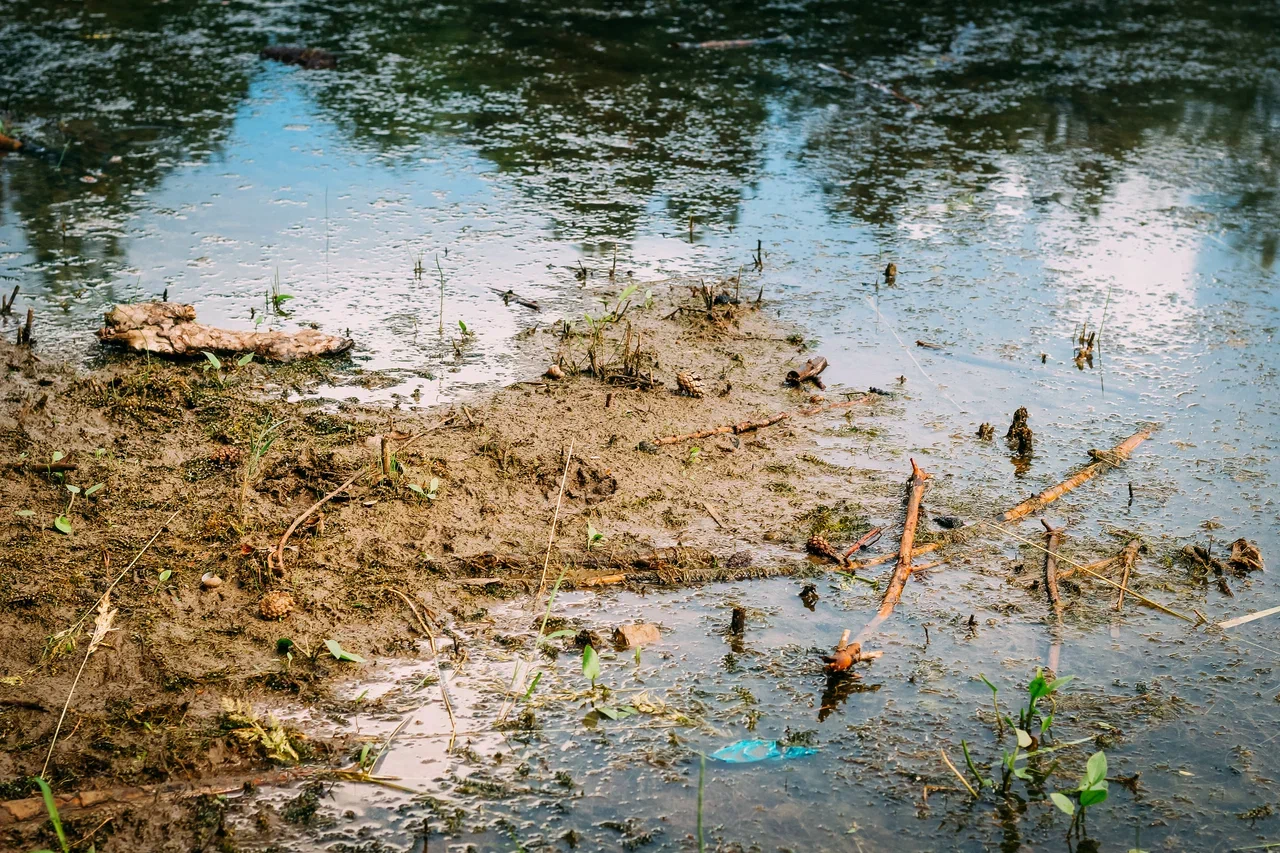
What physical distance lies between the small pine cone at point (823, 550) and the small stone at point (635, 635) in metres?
0.51

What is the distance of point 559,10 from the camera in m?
8.11

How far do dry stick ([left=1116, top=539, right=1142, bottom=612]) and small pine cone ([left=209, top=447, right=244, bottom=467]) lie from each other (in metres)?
2.33

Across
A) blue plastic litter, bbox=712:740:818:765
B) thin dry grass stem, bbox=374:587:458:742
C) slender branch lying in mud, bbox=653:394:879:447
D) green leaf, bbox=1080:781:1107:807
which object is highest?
slender branch lying in mud, bbox=653:394:879:447

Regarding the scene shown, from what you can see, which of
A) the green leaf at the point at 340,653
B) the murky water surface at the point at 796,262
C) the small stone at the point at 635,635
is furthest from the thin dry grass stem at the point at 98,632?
the small stone at the point at 635,635

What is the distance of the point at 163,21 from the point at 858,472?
21.1 ft

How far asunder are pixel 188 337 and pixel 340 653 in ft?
5.48

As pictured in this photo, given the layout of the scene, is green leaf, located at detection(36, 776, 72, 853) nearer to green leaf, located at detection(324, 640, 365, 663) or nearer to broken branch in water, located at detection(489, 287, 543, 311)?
→ green leaf, located at detection(324, 640, 365, 663)

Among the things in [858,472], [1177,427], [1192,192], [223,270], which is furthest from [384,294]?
[1192,192]

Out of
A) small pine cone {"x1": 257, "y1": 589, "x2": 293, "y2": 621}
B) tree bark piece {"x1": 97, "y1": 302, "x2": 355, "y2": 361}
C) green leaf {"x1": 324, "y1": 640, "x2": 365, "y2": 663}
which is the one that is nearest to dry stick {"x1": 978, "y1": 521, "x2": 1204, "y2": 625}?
green leaf {"x1": 324, "y1": 640, "x2": 365, "y2": 663}

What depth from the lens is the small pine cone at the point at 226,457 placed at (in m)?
3.03

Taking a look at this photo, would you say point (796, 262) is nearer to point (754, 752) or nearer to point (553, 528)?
point (553, 528)

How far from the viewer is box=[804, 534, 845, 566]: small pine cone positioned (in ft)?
9.13

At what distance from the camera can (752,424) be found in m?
3.36

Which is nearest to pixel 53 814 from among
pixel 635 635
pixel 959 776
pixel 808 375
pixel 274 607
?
pixel 274 607
